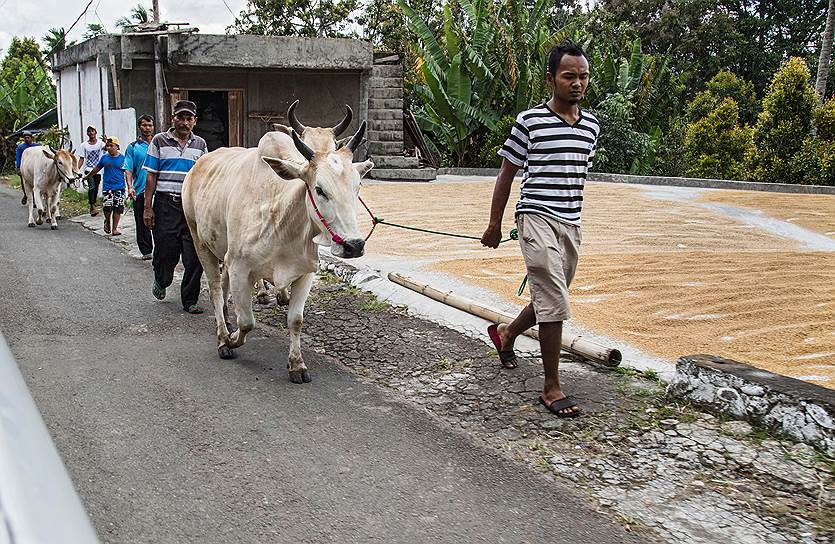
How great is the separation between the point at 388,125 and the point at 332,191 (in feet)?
50.8

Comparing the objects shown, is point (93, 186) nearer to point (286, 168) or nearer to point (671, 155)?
point (286, 168)

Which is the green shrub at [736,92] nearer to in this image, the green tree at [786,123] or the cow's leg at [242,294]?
the green tree at [786,123]

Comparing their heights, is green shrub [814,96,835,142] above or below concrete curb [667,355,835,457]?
above

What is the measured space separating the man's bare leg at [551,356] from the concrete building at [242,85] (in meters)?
14.2

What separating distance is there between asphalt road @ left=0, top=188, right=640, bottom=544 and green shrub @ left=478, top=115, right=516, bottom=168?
1598cm

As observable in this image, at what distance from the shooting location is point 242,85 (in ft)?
65.0

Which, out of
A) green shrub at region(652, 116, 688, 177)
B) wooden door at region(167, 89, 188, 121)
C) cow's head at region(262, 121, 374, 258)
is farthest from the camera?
green shrub at region(652, 116, 688, 177)

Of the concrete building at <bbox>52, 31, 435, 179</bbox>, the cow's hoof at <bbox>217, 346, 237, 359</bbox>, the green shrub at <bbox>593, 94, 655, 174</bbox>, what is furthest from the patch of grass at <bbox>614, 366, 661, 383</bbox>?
the green shrub at <bbox>593, 94, 655, 174</bbox>

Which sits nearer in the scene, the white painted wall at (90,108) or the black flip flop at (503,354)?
the black flip flop at (503,354)

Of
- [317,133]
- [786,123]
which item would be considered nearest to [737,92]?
[786,123]

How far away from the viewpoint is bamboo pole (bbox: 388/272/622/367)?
567 centimetres

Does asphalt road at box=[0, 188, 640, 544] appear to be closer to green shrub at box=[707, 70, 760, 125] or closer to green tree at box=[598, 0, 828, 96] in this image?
green shrub at box=[707, 70, 760, 125]

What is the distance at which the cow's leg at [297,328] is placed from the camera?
5676 millimetres


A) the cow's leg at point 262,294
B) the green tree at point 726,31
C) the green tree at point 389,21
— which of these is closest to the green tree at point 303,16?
the green tree at point 389,21
